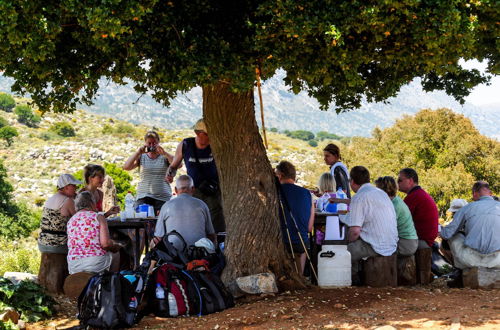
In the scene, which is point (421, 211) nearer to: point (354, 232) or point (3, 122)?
point (354, 232)

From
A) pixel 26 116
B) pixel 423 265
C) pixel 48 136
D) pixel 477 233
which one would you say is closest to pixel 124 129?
pixel 48 136

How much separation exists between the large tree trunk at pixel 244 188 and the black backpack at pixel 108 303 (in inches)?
58.6

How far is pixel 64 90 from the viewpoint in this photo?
7395 millimetres

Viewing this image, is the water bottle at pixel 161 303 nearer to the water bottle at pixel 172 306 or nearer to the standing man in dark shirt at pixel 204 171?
the water bottle at pixel 172 306

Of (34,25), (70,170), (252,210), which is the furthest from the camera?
(70,170)

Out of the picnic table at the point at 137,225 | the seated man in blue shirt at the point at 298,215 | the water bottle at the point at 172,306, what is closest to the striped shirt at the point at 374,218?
the seated man in blue shirt at the point at 298,215

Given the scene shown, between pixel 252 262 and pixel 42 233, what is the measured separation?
310 cm

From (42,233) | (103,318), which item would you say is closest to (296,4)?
(103,318)

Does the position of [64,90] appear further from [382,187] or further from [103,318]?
[382,187]

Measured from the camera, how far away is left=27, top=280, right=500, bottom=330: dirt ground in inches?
246

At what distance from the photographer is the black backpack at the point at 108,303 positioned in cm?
664

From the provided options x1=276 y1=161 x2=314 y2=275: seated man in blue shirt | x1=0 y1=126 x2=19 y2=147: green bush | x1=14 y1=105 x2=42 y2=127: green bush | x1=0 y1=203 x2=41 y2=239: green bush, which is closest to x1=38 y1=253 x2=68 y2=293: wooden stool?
x1=276 y1=161 x2=314 y2=275: seated man in blue shirt

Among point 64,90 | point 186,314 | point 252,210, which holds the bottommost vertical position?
point 186,314

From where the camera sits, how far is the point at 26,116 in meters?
84.2
